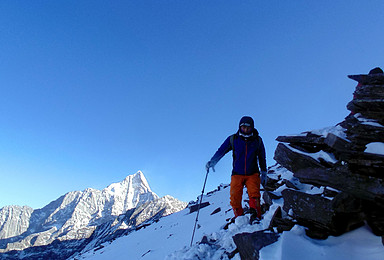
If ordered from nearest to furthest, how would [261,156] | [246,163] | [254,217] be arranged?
[254,217]
[246,163]
[261,156]

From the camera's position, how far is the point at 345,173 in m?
4.14

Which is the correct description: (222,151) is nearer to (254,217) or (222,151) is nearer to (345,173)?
(254,217)

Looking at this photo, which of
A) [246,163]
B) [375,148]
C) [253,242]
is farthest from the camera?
[246,163]

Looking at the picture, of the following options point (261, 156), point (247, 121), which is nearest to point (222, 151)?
point (261, 156)

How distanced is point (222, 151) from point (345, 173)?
409 cm

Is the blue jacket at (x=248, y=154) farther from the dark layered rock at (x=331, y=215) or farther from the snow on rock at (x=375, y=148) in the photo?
the snow on rock at (x=375, y=148)

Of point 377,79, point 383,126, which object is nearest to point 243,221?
point 383,126

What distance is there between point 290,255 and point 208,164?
4567 mm

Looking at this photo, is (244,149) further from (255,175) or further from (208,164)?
(208,164)

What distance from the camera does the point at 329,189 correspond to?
15.0 feet

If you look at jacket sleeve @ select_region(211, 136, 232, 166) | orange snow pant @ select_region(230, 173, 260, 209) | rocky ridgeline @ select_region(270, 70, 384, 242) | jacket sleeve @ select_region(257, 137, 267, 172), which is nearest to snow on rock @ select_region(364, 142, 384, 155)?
rocky ridgeline @ select_region(270, 70, 384, 242)

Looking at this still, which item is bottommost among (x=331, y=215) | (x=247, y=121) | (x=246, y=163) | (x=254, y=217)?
(x=254, y=217)

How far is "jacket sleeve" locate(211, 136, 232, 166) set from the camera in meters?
7.68

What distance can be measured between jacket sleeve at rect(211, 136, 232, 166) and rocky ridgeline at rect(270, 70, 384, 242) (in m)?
2.29
